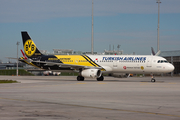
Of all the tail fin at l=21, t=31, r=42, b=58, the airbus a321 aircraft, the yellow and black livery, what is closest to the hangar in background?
the airbus a321 aircraft

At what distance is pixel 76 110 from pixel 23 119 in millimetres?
2944

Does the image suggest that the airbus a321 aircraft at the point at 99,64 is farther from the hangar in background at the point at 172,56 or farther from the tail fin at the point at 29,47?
the hangar in background at the point at 172,56

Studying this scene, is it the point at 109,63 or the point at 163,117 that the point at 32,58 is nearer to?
the point at 109,63

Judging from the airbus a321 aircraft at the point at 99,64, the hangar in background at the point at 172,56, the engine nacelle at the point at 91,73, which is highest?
the hangar in background at the point at 172,56

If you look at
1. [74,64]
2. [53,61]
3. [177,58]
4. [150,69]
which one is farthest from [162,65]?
[177,58]

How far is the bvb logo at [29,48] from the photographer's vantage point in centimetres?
5100

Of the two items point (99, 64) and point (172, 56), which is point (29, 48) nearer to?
point (99, 64)

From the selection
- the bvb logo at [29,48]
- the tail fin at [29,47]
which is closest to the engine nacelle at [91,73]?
the tail fin at [29,47]

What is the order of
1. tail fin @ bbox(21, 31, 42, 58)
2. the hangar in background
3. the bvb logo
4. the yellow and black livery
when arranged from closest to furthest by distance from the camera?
1. the yellow and black livery
2. tail fin @ bbox(21, 31, 42, 58)
3. the bvb logo
4. the hangar in background

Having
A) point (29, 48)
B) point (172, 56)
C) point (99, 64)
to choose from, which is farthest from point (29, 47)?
point (172, 56)

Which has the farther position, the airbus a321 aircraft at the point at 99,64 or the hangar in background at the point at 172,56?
the hangar in background at the point at 172,56

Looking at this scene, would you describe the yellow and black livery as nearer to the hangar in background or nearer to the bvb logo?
the bvb logo

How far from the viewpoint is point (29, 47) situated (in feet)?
168

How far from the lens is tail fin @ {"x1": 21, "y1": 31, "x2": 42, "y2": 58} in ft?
167
